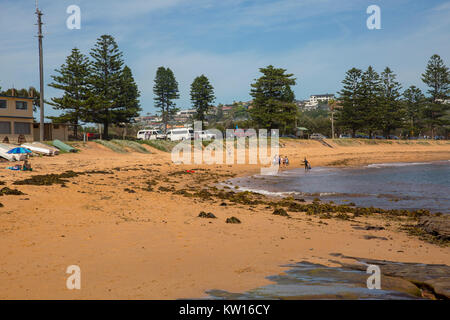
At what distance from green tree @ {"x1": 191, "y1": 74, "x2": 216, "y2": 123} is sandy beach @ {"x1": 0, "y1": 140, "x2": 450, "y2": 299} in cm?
5664

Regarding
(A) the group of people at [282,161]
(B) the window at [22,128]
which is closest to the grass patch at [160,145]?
(B) the window at [22,128]

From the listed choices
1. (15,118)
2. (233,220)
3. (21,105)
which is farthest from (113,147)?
(233,220)

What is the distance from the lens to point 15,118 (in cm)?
3903

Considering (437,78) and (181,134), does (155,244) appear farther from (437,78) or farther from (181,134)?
(437,78)

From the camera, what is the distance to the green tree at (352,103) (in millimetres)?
70812

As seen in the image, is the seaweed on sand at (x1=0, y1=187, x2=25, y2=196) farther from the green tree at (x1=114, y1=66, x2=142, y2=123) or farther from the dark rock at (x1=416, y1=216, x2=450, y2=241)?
the green tree at (x1=114, y1=66, x2=142, y2=123)

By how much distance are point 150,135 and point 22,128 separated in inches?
822

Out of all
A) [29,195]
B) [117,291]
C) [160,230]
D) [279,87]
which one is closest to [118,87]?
[279,87]

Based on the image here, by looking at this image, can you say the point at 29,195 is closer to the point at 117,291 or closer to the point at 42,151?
the point at 117,291

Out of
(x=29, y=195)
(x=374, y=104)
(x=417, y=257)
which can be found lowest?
(x=417, y=257)

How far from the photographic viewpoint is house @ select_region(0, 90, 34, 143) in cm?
3825

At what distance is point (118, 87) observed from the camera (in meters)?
52.1
